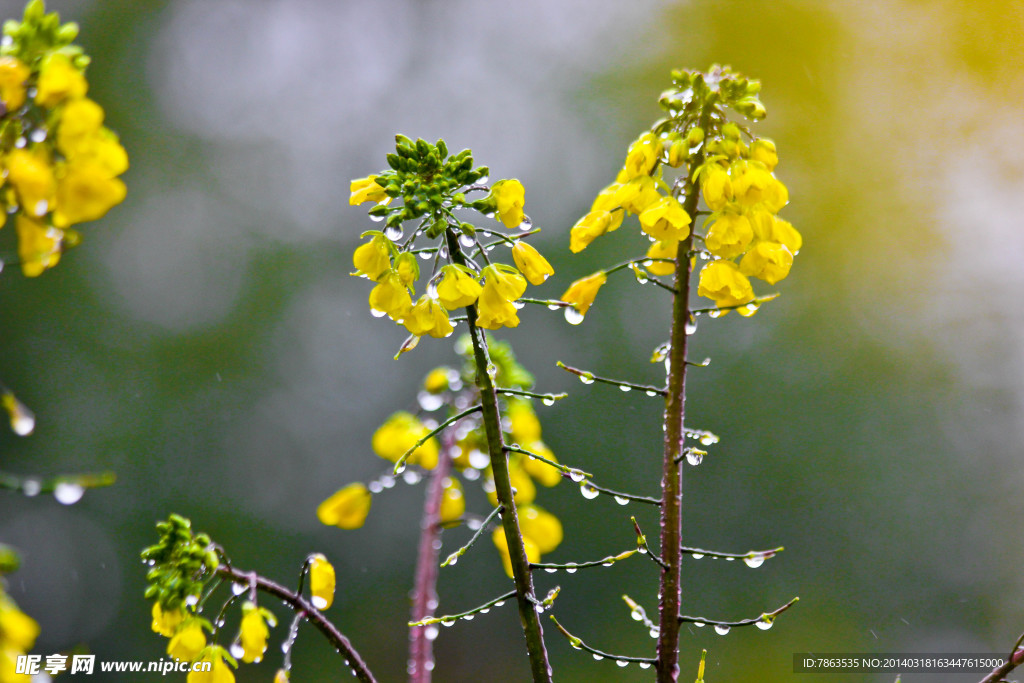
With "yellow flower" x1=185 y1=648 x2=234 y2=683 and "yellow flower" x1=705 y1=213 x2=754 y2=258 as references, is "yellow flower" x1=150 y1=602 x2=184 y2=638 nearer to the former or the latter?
"yellow flower" x1=185 y1=648 x2=234 y2=683

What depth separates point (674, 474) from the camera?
656mm

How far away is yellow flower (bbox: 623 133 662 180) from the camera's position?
2.47ft

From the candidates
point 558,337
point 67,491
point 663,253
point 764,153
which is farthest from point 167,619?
point 558,337

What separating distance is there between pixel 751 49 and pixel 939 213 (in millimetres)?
1480

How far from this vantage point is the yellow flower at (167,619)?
626mm

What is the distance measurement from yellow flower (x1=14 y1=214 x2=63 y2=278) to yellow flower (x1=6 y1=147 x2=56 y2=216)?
0.01m

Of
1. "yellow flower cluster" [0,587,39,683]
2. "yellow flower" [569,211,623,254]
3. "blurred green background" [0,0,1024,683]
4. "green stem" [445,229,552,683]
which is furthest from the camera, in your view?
"blurred green background" [0,0,1024,683]

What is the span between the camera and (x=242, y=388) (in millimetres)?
3666

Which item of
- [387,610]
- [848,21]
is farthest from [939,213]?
[387,610]

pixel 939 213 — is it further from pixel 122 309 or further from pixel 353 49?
pixel 122 309

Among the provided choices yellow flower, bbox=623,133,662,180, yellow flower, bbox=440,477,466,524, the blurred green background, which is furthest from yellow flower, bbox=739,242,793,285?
the blurred green background

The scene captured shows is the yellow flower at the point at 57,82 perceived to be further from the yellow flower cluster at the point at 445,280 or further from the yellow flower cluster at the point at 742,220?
the yellow flower cluster at the point at 742,220

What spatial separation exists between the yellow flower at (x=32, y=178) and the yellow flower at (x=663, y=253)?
548mm

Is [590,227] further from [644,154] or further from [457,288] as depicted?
[457,288]
